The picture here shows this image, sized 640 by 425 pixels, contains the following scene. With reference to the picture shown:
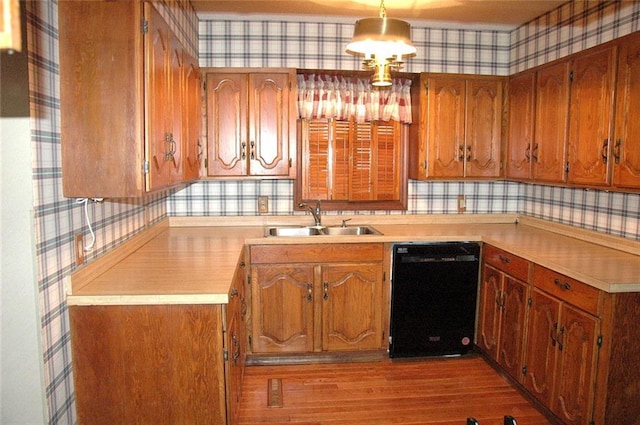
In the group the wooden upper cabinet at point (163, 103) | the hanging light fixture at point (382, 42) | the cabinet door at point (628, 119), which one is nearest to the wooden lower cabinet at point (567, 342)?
the cabinet door at point (628, 119)

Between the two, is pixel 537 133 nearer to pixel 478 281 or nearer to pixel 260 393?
pixel 478 281

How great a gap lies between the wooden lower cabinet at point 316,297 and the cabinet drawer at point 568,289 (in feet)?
3.53

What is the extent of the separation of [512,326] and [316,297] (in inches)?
50.9

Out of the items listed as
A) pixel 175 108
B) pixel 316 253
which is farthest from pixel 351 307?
pixel 175 108

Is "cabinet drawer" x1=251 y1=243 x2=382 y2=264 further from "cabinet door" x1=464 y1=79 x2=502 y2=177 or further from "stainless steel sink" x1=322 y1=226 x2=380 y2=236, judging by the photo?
"cabinet door" x1=464 y1=79 x2=502 y2=177

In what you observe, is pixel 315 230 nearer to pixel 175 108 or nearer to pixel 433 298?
pixel 433 298

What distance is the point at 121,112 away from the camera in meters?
1.96

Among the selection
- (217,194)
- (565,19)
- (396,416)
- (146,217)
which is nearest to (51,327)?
(146,217)

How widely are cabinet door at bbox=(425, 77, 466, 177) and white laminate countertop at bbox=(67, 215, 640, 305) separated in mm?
506

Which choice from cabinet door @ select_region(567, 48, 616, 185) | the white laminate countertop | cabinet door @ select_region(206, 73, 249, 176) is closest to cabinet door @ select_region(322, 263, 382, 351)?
the white laminate countertop

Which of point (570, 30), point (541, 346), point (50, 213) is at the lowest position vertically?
point (541, 346)

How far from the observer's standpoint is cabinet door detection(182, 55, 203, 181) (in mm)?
2882

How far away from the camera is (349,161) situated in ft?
13.0

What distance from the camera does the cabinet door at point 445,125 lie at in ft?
12.4
